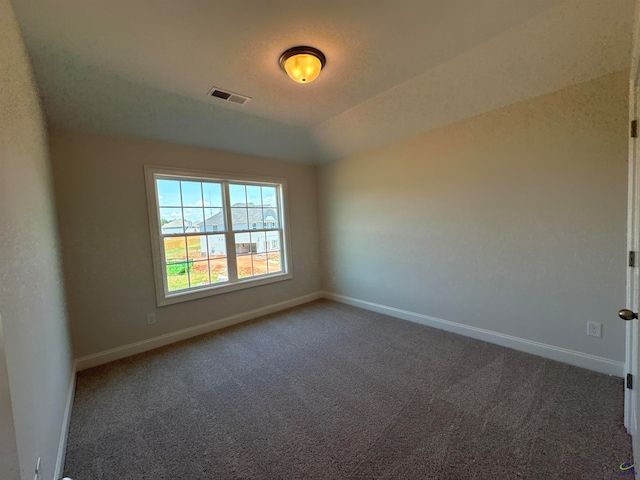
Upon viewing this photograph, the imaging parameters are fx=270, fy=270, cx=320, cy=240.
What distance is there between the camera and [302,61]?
2.02 meters

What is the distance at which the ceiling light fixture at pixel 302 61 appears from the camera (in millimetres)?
2002

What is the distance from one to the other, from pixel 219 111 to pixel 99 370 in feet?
9.36

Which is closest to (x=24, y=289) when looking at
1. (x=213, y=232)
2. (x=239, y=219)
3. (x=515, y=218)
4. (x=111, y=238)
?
(x=111, y=238)

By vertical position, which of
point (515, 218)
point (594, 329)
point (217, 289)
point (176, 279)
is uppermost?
point (515, 218)

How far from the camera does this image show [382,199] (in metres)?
3.69

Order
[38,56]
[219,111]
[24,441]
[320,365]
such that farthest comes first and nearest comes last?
1. [219,111]
2. [320,365]
3. [38,56]
4. [24,441]

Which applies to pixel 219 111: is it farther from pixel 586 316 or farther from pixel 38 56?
pixel 586 316

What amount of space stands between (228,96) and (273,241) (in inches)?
83.6

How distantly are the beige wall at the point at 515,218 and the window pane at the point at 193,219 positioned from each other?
2.24 meters

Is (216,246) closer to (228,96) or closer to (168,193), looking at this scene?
(168,193)

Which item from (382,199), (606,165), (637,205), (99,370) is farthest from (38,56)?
(606,165)

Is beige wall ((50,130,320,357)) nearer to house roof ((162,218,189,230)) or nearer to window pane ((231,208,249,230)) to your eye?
house roof ((162,218,189,230))

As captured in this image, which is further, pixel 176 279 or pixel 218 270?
pixel 218 270

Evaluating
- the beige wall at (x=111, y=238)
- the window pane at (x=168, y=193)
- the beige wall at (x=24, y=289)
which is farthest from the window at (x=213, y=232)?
the beige wall at (x=24, y=289)
